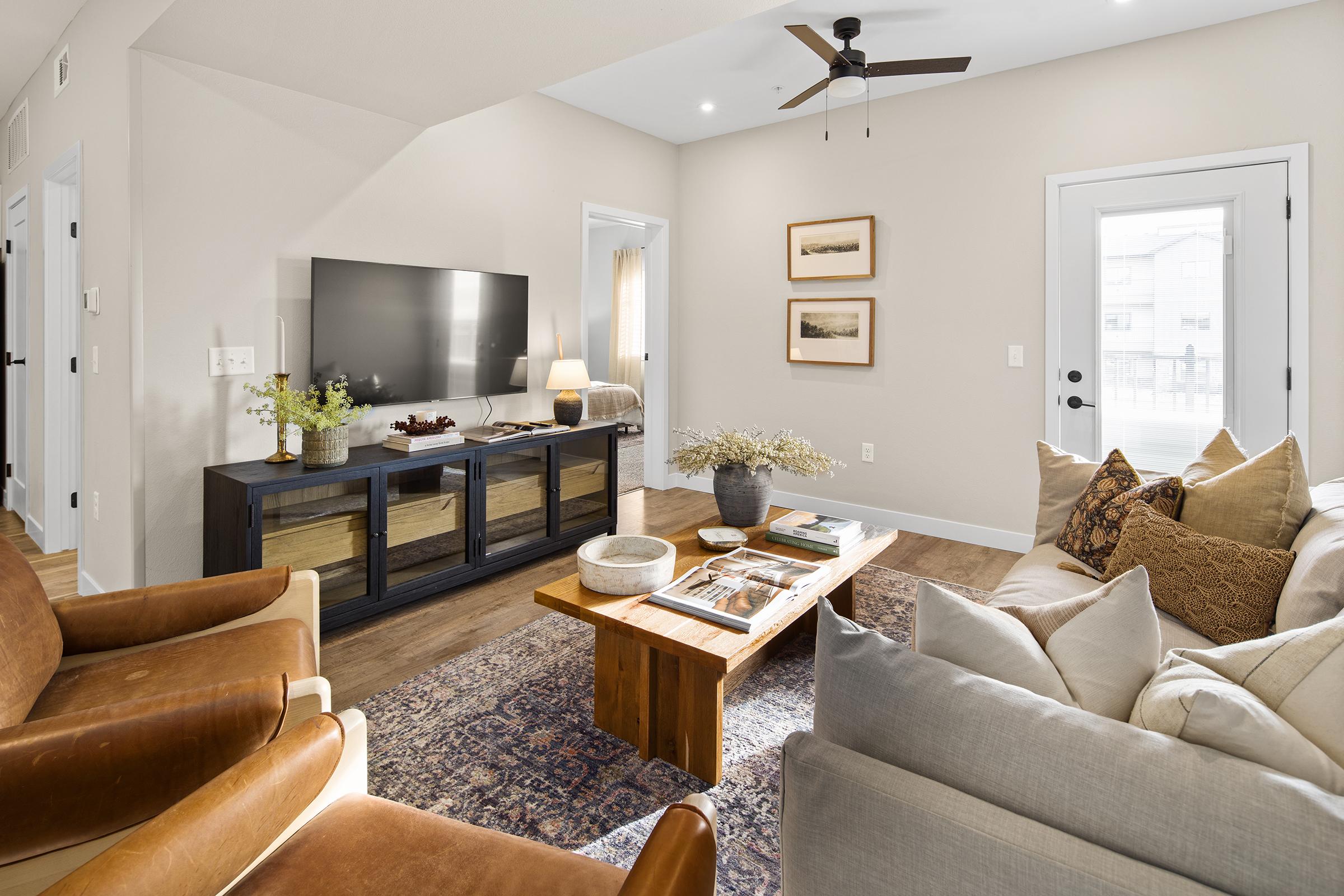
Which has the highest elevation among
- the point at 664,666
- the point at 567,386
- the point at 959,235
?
the point at 959,235

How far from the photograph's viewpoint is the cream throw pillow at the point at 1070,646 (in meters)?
0.97

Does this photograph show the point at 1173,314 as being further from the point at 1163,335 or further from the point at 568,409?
the point at 568,409

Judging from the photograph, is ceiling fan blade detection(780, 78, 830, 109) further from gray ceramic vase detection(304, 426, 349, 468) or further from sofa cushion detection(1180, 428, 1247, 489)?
gray ceramic vase detection(304, 426, 349, 468)

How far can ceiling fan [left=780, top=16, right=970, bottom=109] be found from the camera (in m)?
3.04

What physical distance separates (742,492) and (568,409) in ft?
5.38

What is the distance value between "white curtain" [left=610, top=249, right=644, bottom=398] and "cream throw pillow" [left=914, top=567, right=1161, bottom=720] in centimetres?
767

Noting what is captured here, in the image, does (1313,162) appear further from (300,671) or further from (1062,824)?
(300,671)

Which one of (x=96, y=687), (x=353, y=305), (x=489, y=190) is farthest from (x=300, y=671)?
(x=489, y=190)

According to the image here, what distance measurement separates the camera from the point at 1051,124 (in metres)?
3.66

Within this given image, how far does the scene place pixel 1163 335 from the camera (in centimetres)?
341

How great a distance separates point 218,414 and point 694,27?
240 cm

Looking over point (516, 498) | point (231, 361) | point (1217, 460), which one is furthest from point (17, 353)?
point (1217, 460)

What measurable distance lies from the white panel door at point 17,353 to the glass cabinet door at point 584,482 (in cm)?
326

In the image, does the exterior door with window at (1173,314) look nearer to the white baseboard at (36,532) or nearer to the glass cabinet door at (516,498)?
the glass cabinet door at (516,498)
